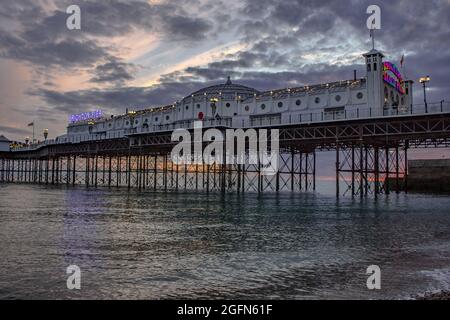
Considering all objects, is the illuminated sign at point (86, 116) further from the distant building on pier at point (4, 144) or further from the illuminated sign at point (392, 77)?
the illuminated sign at point (392, 77)

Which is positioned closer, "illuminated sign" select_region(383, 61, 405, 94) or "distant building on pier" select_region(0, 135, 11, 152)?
"illuminated sign" select_region(383, 61, 405, 94)

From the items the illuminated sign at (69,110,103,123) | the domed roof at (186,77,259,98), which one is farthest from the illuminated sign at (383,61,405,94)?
the illuminated sign at (69,110,103,123)

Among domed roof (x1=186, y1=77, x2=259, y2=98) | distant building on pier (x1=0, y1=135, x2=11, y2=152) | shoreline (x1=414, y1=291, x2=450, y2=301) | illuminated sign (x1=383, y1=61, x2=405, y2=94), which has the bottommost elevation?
shoreline (x1=414, y1=291, x2=450, y2=301)

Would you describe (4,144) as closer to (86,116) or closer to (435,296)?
(86,116)

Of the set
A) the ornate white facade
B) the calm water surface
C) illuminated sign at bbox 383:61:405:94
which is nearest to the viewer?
the calm water surface

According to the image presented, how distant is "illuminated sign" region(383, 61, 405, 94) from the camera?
2335 inches

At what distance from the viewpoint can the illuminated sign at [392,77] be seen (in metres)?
59.3

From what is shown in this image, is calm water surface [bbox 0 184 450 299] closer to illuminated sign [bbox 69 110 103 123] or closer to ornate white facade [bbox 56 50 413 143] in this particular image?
ornate white facade [bbox 56 50 413 143]

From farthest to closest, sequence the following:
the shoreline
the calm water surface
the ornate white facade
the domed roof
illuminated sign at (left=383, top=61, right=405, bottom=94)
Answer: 1. the domed roof
2. illuminated sign at (left=383, top=61, right=405, bottom=94)
3. the ornate white facade
4. the calm water surface
5. the shoreline

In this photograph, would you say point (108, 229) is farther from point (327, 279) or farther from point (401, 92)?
point (401, 92)

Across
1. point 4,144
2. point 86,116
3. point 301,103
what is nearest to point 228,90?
point 301,103

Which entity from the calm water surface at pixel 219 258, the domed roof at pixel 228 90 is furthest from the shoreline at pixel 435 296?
the domed roof at pixel 228 90
